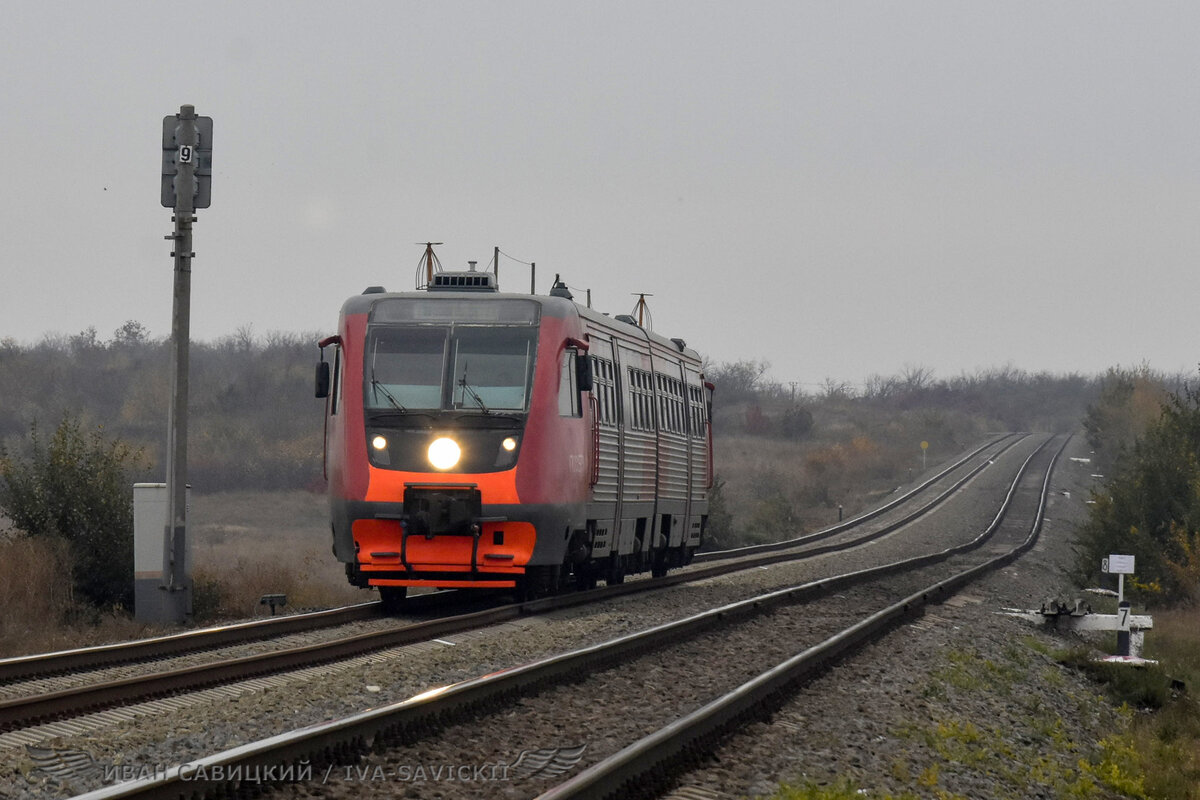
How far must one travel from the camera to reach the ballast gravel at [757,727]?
775 centimetres

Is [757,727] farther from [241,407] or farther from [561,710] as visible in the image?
[241,407]

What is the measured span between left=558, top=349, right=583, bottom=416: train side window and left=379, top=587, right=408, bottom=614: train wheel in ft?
9.36

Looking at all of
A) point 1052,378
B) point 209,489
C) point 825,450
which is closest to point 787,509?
point 209,489

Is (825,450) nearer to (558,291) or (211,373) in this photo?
(211,373)

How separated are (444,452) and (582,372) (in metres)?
1.91

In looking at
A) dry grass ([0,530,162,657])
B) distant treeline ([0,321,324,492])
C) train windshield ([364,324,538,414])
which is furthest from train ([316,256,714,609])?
distant treeline ([0,321,324,492])

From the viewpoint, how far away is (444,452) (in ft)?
51.0

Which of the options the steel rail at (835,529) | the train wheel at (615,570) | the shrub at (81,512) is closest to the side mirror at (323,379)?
the shrub at (81,512)

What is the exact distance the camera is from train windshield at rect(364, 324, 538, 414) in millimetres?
→ 15789

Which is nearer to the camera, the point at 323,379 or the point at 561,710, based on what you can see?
the point at 561,710

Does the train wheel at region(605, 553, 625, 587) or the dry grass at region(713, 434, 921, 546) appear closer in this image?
the train wheel at region(605, 553, 625, 587)

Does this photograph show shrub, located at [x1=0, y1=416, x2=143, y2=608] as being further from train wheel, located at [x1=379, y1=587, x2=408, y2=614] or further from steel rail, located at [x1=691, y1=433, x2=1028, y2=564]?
steel rail, located at [x1=691, y1=433, x2=1028, y2=564]

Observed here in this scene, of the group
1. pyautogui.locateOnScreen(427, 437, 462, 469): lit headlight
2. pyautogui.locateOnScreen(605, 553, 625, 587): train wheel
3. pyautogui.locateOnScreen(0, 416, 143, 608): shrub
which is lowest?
pyautogui.locateOnScreen(605, 553, 625, 587): train wheel

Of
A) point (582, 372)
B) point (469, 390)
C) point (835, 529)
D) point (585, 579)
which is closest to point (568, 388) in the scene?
point (582, 372)
